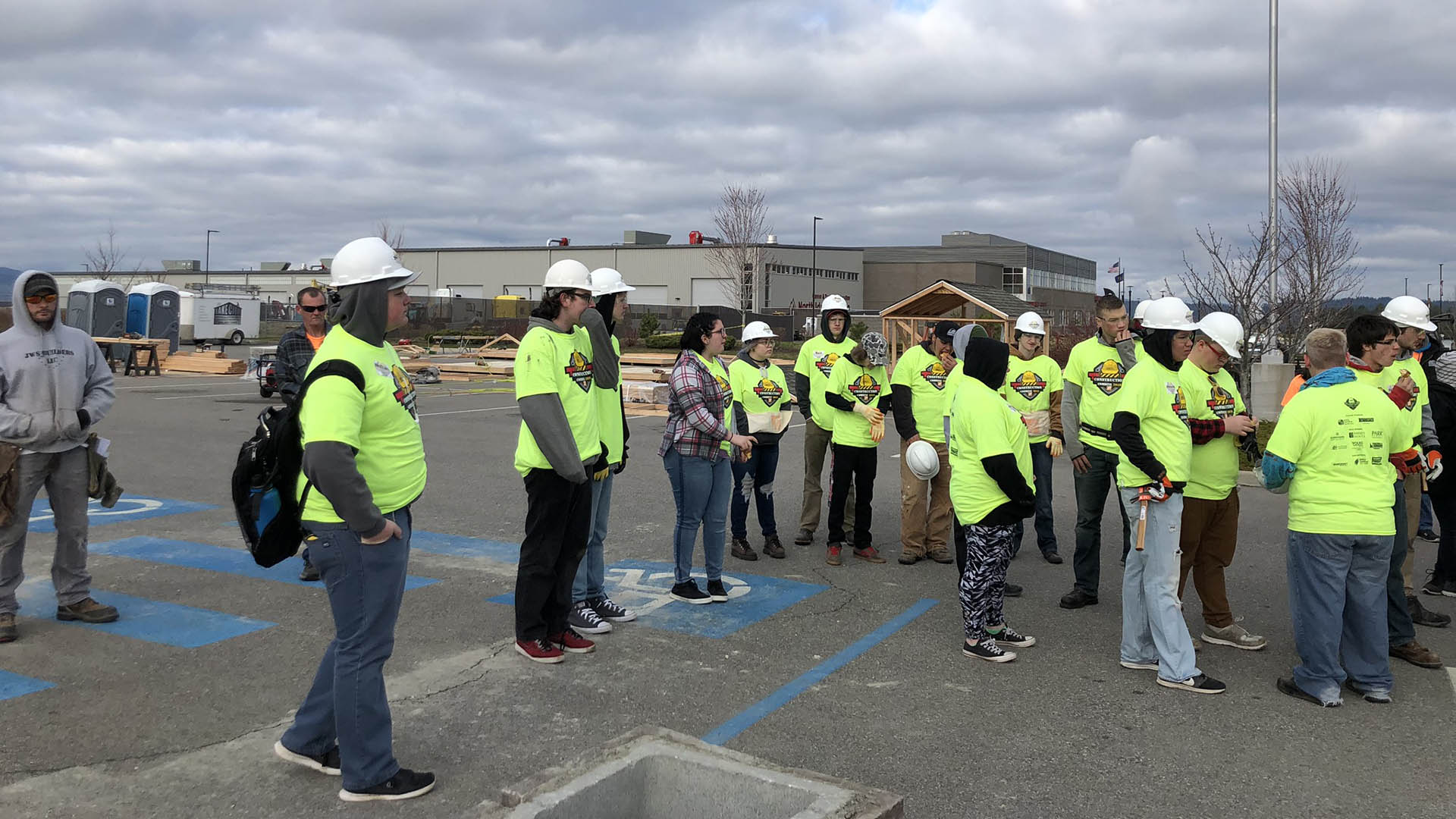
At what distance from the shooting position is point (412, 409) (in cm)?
407

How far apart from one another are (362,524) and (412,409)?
24.6 inches

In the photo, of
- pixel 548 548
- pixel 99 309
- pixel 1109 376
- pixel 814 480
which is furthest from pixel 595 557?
pixel 99 309

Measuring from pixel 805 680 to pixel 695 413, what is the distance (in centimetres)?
197

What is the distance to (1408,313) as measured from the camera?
622 cm

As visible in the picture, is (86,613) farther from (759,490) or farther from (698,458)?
(759,490)

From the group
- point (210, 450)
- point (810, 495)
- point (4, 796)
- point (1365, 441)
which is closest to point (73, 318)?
point (210, 450)

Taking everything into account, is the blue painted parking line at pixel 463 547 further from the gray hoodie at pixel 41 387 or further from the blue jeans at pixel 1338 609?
the blue jeans at pixel 1338 609

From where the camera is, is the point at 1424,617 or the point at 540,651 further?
the point at 1424,617

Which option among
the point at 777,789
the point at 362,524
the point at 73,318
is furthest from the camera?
the point at 73,318

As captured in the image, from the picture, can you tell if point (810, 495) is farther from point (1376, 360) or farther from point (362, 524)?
point (362, 524)

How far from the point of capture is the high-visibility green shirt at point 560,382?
523cm

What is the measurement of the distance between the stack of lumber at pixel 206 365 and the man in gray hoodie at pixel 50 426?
2554 cm

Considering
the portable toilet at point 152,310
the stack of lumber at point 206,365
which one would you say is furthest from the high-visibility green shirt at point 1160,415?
the portable toilet at point 152,310

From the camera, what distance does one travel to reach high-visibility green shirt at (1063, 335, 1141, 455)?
696 centimetres
